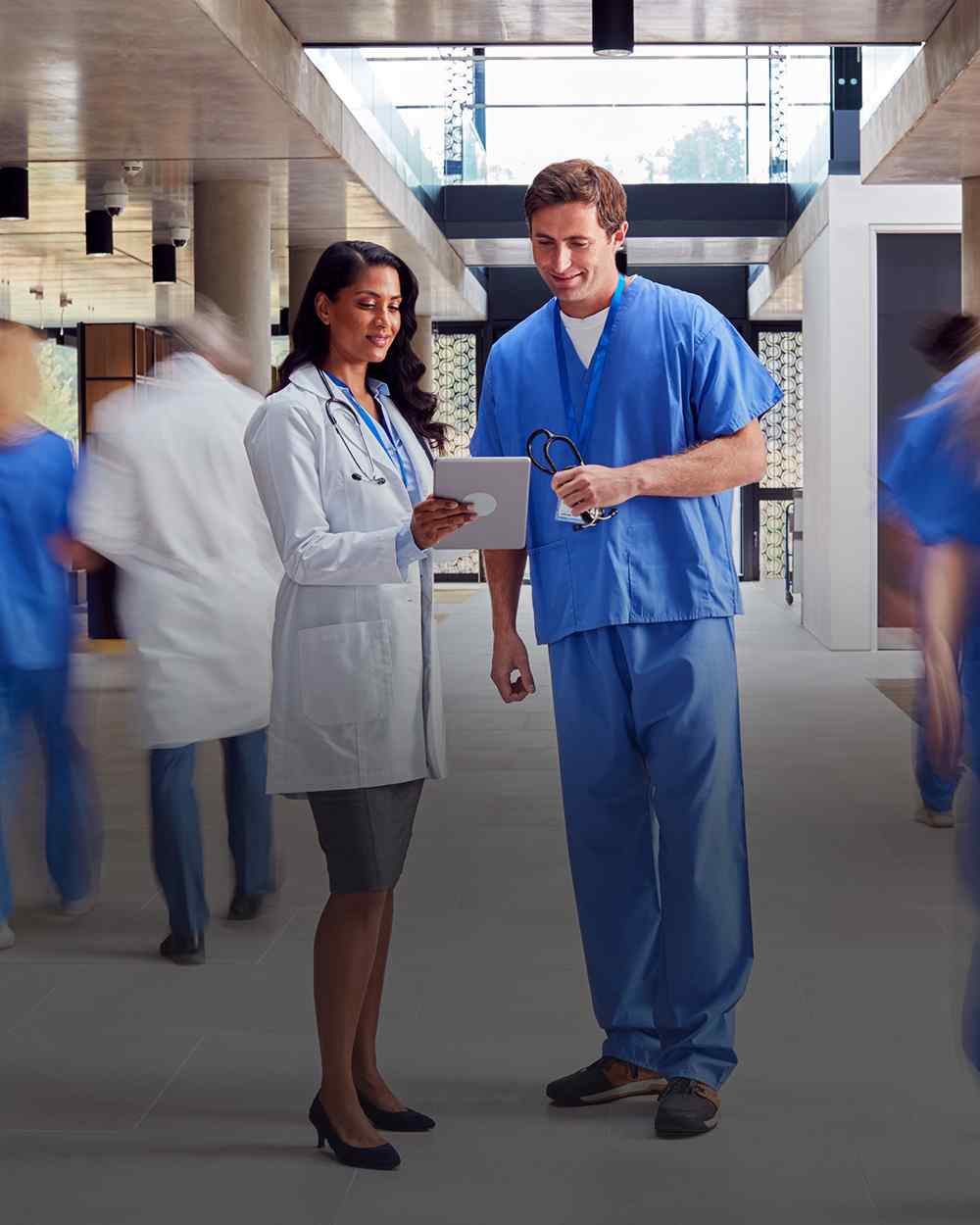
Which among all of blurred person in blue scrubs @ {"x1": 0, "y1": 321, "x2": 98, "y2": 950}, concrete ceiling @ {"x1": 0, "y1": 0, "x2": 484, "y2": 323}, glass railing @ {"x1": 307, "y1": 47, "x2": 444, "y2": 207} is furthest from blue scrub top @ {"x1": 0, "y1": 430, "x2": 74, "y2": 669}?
glass railing @ {"x1": 307, "y1": 47, "x2": 444, "y2": 207}

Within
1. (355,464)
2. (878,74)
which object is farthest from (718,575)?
(878,74)

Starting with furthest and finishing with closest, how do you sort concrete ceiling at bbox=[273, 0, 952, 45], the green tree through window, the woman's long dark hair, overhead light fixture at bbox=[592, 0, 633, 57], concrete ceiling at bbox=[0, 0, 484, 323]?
the green tree through window → concrete ceiling at bbox=[273, 0, 952, 45] → concrete ceiling at bbox=[0, 0, 484, 323] → overhead light fixture at bbox=[592, 0, 633, 57] → the woman's long dark hair

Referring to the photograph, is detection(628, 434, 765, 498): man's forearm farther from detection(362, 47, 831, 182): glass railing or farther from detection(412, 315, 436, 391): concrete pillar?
detection(412, 315, 436, 391): concrete pillar

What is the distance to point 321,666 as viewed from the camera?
325 centimetres

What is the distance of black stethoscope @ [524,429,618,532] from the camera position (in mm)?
3412

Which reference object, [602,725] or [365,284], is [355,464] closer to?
[365,284]

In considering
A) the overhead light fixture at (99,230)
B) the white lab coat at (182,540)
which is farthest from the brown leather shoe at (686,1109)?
the overhead light fixture at (99,230)

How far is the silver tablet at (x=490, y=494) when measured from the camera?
9.98 ft

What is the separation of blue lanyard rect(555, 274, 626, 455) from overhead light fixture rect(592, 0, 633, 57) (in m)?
4.70

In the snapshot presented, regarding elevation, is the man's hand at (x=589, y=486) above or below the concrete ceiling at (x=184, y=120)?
below

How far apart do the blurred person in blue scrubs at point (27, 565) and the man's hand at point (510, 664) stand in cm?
171

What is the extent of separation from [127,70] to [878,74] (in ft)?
18.9

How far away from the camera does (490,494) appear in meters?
3.08

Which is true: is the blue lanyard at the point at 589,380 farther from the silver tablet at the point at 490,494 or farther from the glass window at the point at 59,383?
the glass window at the point at 59,383
